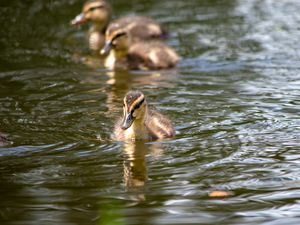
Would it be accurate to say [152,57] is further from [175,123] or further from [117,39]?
[175,123]

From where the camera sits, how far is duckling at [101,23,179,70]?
847 centimetres

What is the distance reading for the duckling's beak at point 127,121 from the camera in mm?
5777

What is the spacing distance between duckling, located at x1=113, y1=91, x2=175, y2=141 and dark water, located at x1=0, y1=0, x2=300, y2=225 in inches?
4.0

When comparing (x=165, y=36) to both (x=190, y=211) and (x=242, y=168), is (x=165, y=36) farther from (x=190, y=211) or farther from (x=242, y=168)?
(x=190, y=211)

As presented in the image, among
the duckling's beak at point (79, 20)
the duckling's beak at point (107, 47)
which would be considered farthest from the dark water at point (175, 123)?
the duckling's beak at point (107, 47)

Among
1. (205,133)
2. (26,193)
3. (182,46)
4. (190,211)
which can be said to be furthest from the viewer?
(182,46)

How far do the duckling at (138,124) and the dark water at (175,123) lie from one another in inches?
4.0

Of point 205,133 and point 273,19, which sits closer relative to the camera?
point 205,133

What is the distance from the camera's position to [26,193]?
4.77 metres

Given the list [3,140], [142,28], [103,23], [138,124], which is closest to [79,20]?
[103,23]

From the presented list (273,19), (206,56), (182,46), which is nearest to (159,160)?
(206,56)

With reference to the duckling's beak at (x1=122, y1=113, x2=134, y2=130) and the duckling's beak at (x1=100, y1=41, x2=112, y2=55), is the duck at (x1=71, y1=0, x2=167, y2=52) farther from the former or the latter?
the duckling's beak at (x1=122, y1=113, x2=134, y2=130)

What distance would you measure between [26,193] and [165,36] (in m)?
5.31

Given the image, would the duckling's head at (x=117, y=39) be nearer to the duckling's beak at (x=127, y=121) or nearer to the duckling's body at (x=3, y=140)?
the duckling's beak at (x=127, y=121)
